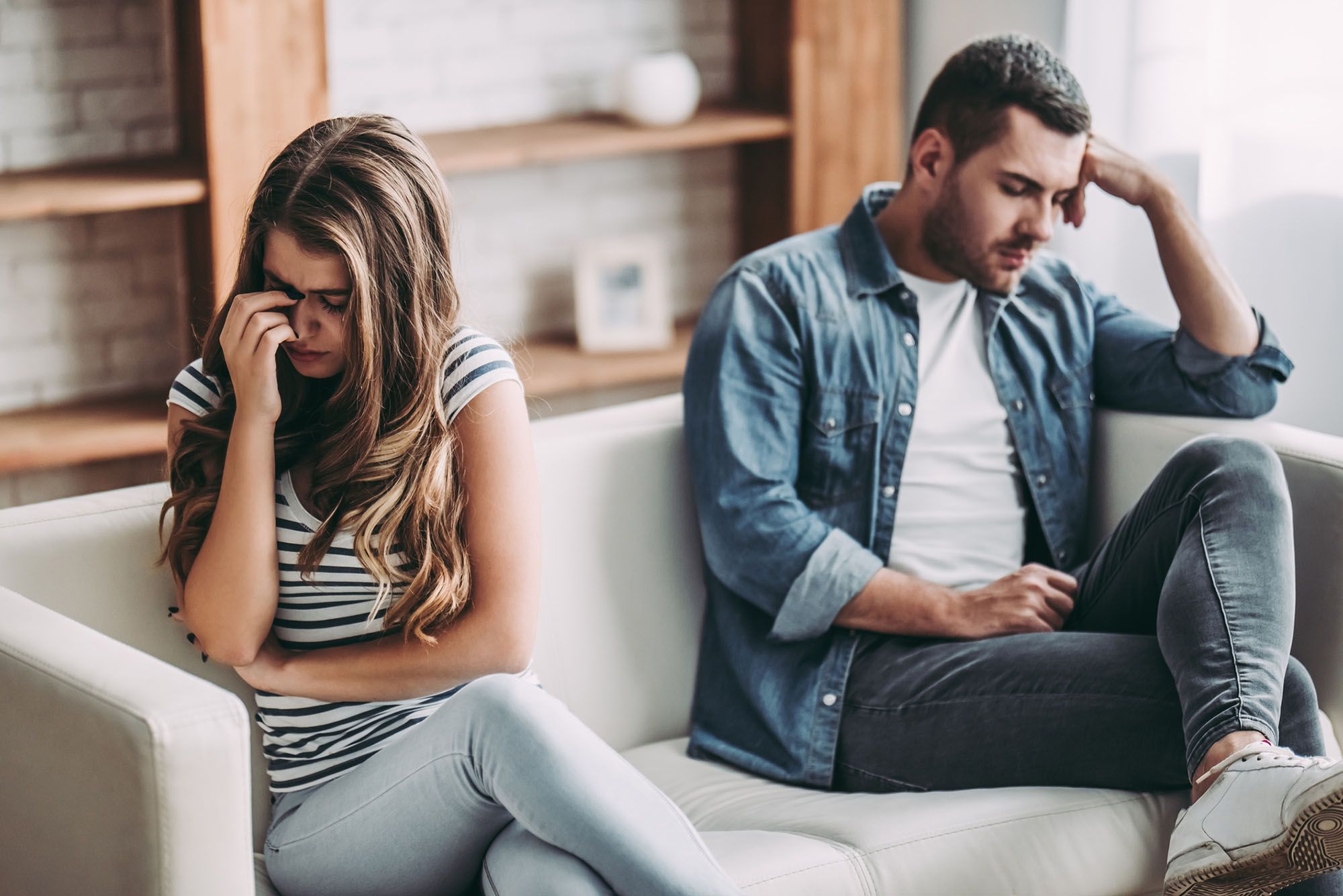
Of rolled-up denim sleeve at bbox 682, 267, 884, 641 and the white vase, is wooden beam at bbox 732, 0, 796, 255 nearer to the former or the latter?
the white vase

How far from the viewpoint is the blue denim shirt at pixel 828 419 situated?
189 centimetres

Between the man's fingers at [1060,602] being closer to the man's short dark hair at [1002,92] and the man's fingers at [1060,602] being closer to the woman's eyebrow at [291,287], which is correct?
the man's short dark hair at [1002,92]

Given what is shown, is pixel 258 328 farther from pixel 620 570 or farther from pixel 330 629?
pixel 620 570

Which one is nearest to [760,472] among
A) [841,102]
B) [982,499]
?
[982,499]

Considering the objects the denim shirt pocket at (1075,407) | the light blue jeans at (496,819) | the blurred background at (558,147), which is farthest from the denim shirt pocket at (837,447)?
the light blue jeans at (496,819)

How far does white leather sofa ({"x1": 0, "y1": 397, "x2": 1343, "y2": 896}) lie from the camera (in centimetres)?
133

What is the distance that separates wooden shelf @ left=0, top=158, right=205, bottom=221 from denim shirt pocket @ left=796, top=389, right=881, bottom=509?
4.43 feet

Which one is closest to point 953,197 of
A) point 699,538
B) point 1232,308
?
point 1232,308

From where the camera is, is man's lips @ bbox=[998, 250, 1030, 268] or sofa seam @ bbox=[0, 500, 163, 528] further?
man's lips @ bbox=[998, 250, 1030, 268]

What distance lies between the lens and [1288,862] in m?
1.43

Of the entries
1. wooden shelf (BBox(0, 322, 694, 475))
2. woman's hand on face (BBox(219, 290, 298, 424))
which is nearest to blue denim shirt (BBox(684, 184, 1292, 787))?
woman's hand on face (BBox(219, 290, 298, 424))

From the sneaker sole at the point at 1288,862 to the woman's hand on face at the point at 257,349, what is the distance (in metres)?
1.03

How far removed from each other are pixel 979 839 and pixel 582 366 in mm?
1695

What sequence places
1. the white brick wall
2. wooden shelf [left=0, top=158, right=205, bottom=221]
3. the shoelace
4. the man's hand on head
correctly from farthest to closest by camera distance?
the white brick wall → wooden shelf [left=0, top=158, right=205, bottom=221] → the man's hand on head → the shoelace
